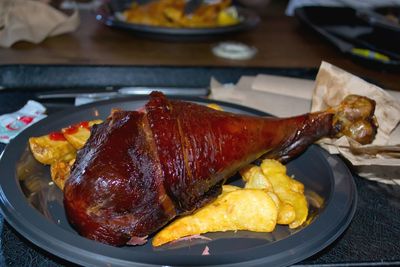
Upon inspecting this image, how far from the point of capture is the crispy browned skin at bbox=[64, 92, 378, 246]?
2.53 feet

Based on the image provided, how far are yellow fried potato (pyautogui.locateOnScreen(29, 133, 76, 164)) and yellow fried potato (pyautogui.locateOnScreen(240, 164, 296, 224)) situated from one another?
1.23ft

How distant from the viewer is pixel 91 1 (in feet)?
8.80

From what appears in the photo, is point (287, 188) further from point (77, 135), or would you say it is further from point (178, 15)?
point (178, 15)

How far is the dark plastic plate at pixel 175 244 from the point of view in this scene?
71 centimetres

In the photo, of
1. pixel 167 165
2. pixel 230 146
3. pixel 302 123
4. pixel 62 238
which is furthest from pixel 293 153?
pixel 62 238

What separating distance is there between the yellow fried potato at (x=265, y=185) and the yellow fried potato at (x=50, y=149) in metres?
0.38

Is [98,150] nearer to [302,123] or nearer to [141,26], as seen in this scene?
[302,123]

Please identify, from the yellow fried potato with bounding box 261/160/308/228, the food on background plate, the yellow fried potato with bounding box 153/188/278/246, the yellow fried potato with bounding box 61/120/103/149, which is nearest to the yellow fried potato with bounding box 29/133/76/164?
the yellow fried potato with bounding box 61/120/103/149

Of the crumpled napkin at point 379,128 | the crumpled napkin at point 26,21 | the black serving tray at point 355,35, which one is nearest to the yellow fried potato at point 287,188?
the crumpled napkin at point 379,128

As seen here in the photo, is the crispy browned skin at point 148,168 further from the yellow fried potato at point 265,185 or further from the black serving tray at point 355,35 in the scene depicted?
the black serving tray at point 355,35

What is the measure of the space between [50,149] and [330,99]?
688mm

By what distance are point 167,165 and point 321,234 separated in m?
0.28

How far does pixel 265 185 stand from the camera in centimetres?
92

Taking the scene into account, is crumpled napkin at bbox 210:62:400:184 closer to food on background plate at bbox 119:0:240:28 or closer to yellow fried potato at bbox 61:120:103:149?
yellow fried potato at bbox 61:120:103:149
